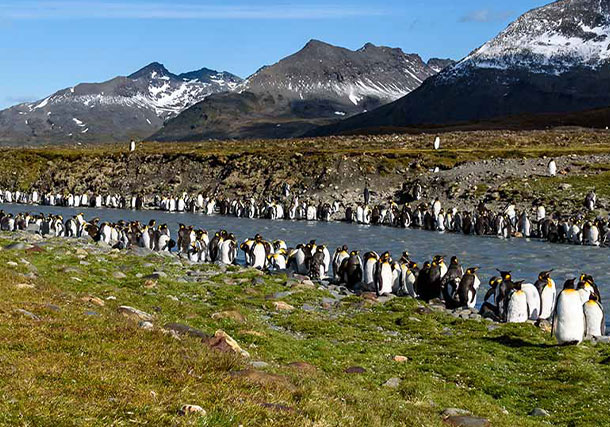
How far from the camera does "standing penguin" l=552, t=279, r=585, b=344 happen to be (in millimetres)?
15336

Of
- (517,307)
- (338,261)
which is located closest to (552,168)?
(338,261)

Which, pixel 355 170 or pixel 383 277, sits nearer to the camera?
pixel 383 277

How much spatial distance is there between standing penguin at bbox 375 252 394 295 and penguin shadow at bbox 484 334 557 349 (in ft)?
23.3

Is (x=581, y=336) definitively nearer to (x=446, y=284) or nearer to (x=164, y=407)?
(x=446, y=284)

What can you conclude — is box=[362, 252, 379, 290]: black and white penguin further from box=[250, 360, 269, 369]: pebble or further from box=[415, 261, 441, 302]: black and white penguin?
box=[250, 360, 269, 369]: pebble

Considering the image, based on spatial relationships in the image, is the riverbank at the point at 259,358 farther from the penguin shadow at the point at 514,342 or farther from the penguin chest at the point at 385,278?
the penguin chest at the point at 385,278

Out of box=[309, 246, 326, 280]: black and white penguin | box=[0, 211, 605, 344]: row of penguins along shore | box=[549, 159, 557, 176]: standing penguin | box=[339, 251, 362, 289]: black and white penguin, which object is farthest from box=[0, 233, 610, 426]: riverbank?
box=[549, 159, 557, 176]: standing penguin

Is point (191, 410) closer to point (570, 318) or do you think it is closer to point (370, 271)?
point (570, 318)

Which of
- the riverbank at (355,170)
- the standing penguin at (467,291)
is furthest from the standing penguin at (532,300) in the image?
the riverbank at (355,170)

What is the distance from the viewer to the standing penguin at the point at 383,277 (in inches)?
917

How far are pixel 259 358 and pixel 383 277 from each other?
12060 millimetres

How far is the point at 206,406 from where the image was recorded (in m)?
7.75

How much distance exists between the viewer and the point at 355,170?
58938mm

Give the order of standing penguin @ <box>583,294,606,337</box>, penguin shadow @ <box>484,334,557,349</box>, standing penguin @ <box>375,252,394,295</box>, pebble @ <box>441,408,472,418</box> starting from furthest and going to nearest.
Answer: standing penguin @ <box>375,252,394,295</box>
standing penguin @ <box>583,294,606,337</box>
penguin shadow @ <box>484,334,557,349</box>
pebble @ <box>441,408,472,418</box>
